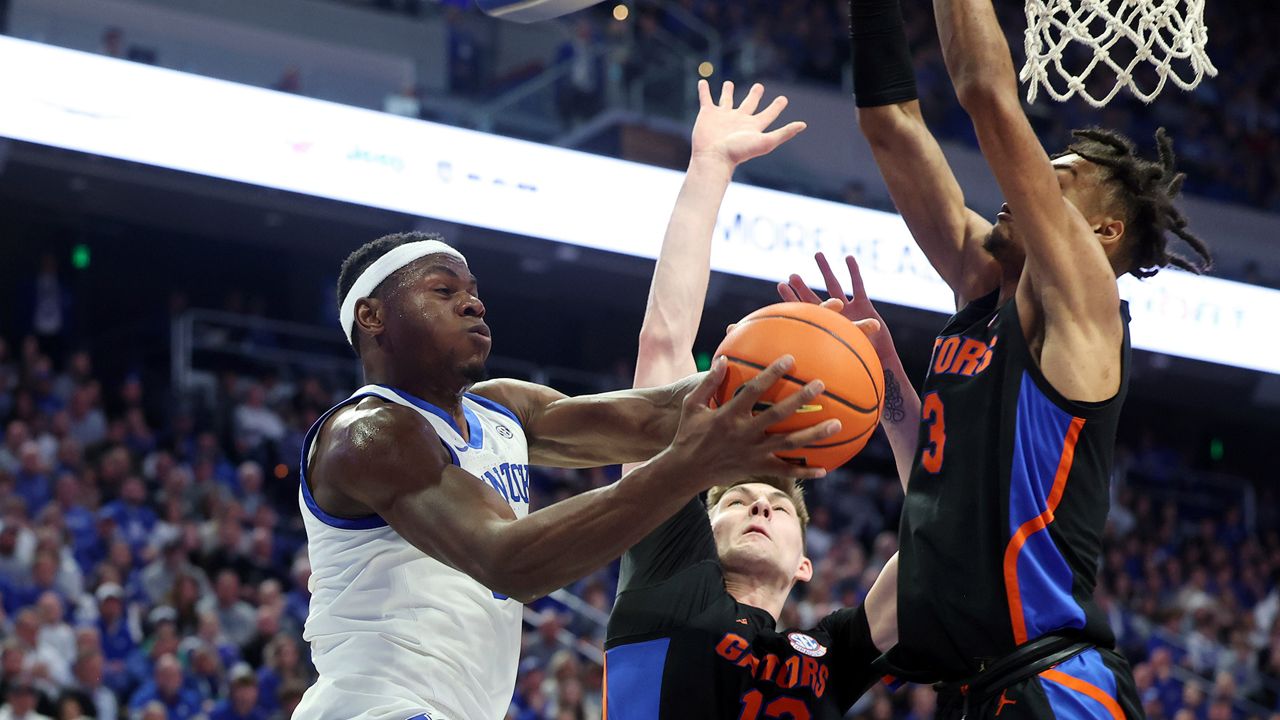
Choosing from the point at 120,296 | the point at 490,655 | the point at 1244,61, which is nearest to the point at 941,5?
the point at 490,655

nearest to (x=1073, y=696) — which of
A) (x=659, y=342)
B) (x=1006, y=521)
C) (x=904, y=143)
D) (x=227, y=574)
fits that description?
(x=1006, y=521)

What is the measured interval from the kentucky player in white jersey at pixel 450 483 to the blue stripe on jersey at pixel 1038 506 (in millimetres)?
605

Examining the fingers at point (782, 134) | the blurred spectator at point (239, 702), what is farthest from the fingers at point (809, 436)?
the blurred spectator at point (239, 702)

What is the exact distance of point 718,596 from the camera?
13.4 feet

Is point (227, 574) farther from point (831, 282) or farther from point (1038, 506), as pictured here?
point (1038, 506)

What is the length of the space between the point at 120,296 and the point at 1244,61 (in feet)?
50.0

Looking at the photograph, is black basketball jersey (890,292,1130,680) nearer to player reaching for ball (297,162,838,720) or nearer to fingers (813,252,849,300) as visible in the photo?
player reaching for ball (297,162,838,720)

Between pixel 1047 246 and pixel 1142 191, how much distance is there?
448 mm

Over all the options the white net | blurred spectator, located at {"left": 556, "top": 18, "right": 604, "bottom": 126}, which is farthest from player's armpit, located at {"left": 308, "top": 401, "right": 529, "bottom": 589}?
blurred spectator, located at {"left": 556, "top": 18, "right": 604, "bottom": 126}

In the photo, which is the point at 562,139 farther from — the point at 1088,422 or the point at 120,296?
the point at 1088,422

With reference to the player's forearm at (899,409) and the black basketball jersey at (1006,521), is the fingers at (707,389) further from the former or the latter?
the player's forearm at (899,409)

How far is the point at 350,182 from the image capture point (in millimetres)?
12914

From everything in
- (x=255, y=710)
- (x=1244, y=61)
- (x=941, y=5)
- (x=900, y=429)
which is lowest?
(x=255, y=710)

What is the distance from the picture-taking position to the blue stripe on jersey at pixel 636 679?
3984 mm
